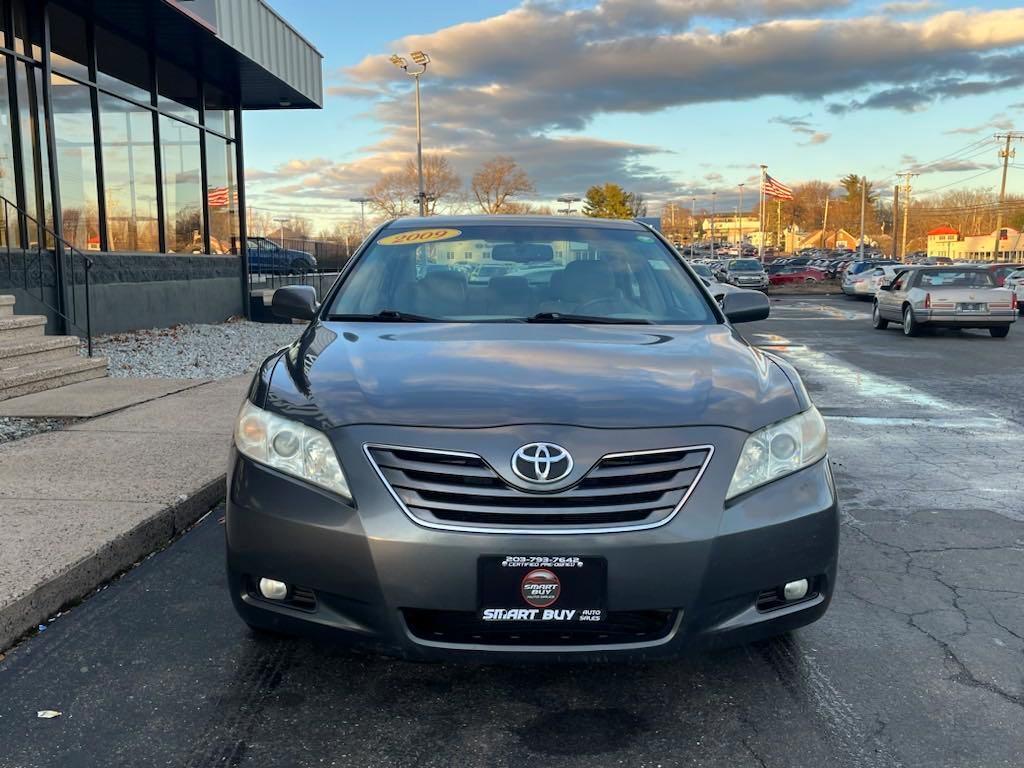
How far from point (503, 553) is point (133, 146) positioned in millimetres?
14675

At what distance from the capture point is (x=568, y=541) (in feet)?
8.19

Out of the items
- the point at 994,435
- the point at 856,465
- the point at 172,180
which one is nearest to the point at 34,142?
the point at 172,180

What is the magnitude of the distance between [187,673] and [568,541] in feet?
4.99

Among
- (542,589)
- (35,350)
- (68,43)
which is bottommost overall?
(35,350)

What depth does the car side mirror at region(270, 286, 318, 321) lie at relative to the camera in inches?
174

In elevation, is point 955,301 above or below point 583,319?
below

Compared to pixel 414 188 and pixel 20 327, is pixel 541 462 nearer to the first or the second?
pixel 20 327

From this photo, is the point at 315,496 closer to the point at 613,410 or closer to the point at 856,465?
the point at 613,410

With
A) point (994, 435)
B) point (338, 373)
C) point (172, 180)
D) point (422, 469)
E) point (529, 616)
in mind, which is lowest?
point (994, 435)

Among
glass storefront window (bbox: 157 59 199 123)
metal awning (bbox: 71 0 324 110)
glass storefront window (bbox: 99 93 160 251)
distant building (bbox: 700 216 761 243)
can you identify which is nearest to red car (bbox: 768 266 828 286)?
metal awning (bbox: 71 0 324 110)

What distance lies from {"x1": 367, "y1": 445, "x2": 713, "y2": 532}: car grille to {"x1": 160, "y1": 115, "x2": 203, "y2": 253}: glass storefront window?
49.1 feet

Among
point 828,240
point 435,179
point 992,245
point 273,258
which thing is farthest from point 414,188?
point 828,240

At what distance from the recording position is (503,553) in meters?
2.49

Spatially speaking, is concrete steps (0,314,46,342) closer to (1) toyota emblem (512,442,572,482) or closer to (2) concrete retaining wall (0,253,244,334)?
(2) concrete retaining wall (0,253,244,334)
